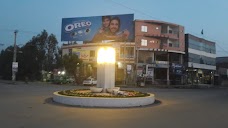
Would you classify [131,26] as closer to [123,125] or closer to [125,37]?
[125,37]

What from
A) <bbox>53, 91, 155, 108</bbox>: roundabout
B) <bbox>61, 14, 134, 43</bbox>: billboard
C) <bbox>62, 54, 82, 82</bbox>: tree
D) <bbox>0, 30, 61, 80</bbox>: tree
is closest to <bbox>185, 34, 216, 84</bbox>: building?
<bbox>61, 14, 134, 43</bbox>: billboard

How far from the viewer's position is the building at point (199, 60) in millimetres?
67438

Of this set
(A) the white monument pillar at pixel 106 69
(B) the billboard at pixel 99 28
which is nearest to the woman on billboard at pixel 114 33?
(B) the billboard at pixel 99 28

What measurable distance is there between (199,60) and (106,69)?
5446cm

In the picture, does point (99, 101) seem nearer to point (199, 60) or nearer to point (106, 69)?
point (106, 69)

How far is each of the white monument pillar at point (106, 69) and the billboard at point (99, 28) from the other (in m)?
36.2

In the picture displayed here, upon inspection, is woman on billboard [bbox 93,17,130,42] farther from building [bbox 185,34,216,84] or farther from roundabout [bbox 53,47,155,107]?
roundabout [bbox 53,47,155,107]

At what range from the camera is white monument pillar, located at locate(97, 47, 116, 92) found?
21375 millimetres

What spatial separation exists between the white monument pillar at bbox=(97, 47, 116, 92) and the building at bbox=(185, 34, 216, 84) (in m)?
46.4

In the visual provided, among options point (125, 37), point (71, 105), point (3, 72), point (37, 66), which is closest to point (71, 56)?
point (125, 37)

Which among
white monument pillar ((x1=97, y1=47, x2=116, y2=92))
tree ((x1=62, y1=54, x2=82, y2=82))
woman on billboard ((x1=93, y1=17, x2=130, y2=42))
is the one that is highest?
woman on billboard ((x1=93, y1=17, x2=130, y2=42))

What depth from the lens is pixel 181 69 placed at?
6328 centimetres

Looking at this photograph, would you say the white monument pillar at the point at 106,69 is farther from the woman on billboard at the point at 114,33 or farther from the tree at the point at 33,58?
the tree at the point at 33,58

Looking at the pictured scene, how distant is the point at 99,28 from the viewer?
6047 centimetres
